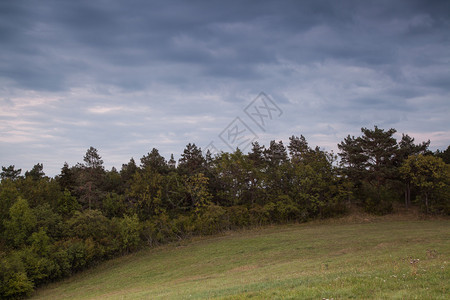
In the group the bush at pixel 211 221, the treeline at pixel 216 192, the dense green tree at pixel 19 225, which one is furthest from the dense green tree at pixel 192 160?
the dense green tree at pixel 19 225

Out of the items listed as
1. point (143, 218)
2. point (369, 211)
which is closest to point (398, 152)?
point (369, 211)

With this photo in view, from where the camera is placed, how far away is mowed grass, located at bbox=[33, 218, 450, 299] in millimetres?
10359

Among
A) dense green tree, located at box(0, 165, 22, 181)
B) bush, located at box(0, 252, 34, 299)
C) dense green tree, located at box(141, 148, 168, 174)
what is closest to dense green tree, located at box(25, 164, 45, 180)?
dense green tree, located at box(0, 165, 22, 181)

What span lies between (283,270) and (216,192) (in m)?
45.7

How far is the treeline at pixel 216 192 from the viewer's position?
48.9 m

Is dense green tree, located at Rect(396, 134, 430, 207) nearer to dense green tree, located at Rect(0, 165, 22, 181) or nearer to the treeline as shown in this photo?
the treeline

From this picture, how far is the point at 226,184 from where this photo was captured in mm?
64250

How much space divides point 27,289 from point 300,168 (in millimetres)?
49250

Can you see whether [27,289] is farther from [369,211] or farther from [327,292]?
[369,211]

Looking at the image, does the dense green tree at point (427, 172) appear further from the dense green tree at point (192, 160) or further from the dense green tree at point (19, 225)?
the dense green tree at point (19, 225)

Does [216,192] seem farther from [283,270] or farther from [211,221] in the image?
[283,270]

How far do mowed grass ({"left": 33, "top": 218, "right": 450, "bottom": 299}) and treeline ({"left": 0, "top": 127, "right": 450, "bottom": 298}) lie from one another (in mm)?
4980

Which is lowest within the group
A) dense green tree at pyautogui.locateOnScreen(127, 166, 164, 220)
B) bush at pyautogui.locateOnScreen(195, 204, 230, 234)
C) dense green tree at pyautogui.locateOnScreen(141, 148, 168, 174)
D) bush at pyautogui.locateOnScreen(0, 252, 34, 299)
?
bush at pyautogui.locateOnScreen(0, 252, 34, 299)

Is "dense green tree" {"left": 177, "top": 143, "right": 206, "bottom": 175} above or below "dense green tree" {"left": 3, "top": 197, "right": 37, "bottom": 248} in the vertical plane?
above
